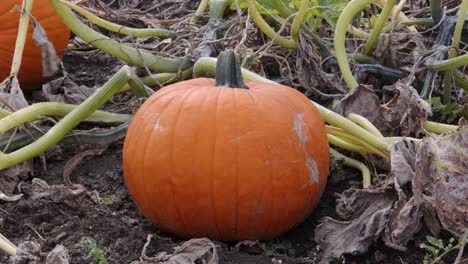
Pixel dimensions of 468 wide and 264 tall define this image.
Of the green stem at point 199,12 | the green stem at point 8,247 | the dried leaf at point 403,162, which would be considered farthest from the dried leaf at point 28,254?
the green stem at point 199,12

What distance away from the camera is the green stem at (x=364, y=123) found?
2401mm

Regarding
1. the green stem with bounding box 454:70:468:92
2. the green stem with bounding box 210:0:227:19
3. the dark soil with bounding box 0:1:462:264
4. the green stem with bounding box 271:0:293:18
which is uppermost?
the green stem with bounding box 271:0:293:18

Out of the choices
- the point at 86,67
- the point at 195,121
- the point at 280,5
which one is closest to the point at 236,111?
the point at 195,121

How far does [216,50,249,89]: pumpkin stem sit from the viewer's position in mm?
2266

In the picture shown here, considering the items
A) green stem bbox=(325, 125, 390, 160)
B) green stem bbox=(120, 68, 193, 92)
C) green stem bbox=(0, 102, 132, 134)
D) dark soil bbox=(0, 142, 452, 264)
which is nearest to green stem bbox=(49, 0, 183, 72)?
green stem bbox=(120, 68, 193, 92)

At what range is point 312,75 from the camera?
2861 mm

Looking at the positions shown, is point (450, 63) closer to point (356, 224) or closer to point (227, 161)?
point (356, 224)

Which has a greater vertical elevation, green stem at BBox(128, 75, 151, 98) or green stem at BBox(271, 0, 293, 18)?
green stem at BBox(271, 0, 293, 18)

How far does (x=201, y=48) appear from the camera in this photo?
2973 mm

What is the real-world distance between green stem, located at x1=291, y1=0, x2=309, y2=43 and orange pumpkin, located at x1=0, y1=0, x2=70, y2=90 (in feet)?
3.11

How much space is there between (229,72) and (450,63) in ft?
2.43

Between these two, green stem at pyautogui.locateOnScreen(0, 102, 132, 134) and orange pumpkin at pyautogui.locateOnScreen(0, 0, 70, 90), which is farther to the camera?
orange pumpkin at pyautogui.locateOnScreen(0, 0, 70, 90)

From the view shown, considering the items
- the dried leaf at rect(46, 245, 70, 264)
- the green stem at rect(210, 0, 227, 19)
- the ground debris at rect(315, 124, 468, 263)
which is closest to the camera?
the dried leaf at rect(46, 245, 70, 264)

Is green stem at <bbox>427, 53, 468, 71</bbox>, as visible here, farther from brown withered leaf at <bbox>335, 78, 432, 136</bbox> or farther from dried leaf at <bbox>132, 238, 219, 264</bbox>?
dried leaf at <bbox>132, 238, 219, 264</bbox>
